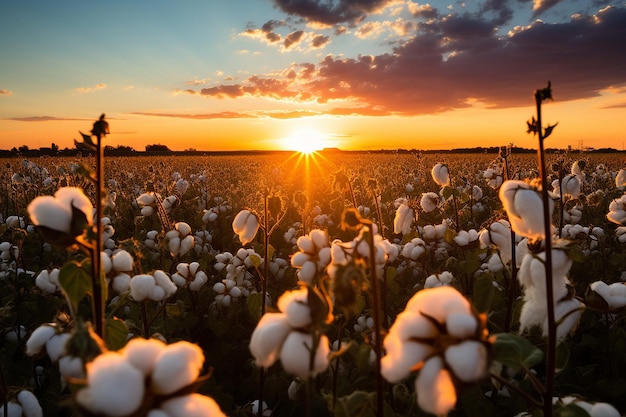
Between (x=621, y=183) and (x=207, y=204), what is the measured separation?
942 centimetres

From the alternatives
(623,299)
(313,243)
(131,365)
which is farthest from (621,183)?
(131,365)

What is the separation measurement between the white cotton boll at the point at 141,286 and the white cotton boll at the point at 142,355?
1860mm

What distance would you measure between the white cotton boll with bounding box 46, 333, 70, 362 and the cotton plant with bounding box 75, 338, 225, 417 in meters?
1.37

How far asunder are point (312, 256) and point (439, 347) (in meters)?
1.90

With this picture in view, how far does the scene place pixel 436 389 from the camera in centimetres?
134

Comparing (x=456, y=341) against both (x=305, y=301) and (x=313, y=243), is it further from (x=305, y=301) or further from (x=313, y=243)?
(x=313, y=243)

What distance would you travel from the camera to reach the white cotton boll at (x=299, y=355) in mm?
1577

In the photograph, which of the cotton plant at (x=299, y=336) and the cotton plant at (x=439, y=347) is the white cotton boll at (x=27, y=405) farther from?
the cotton plant at (x=439, y=347)

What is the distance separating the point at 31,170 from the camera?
13.3 meters

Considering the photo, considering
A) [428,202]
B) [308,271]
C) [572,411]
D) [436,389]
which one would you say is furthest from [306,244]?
[428,202]

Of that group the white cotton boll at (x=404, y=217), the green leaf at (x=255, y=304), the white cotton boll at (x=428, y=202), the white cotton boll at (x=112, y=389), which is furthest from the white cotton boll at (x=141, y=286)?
the white cotton boll at (x=428, y=202)

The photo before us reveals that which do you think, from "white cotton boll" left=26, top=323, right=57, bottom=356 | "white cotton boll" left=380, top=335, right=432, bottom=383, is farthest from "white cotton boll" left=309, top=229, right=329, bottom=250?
"white cotton boll" left=380, top=335, right=432, bottom=383

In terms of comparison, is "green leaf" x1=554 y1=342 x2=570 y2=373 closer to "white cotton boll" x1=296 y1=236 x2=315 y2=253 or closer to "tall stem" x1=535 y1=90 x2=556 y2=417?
"tall stem" x1=535 y1=90 x2=556 y2=417

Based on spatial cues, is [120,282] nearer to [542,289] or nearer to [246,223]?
[246,223]
